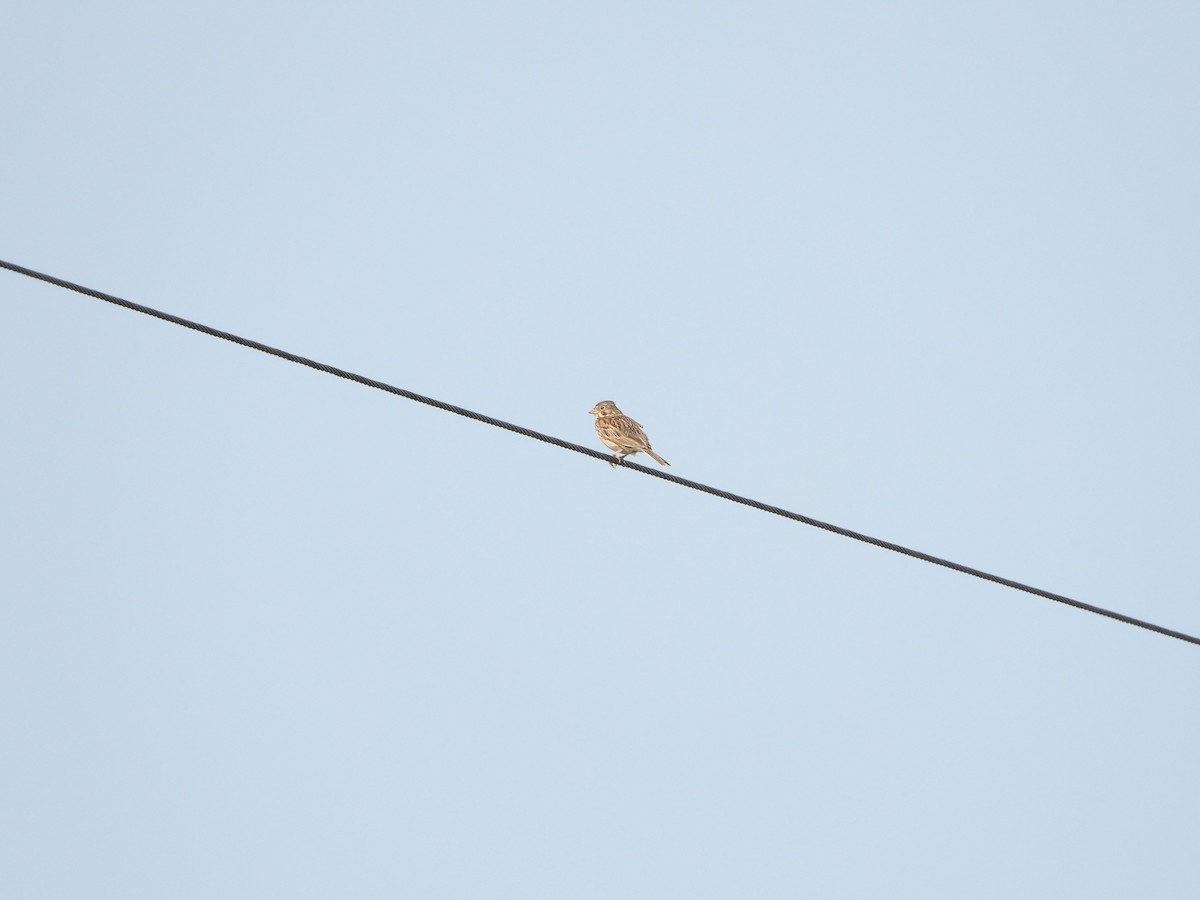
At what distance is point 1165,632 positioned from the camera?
8.95m

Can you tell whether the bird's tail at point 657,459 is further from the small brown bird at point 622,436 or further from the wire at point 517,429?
the wire at point 517,429

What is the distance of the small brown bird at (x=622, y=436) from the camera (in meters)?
17.4

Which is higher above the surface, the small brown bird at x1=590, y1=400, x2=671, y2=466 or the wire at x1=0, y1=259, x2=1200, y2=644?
the small brown bird at x1=590, y1=400, x2=671, y2=466

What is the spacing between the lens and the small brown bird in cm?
1739

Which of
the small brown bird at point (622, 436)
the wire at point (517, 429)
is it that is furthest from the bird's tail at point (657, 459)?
the wire at point (517, 429)

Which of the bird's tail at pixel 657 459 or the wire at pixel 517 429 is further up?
the bird's tail at pixel 657 459

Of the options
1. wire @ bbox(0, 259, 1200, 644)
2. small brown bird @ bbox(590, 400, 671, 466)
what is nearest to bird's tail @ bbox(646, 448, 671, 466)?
small brown bird @ bbox(590, 400, 671, 466)

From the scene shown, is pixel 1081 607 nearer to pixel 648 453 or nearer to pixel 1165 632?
pixel 1165 632

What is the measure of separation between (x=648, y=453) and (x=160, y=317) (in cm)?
902

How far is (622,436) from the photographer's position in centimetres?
1762

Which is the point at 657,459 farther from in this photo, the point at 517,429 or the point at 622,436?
the point at 517,429

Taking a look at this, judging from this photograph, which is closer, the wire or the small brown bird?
the wire

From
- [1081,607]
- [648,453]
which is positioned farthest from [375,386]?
[648,453]

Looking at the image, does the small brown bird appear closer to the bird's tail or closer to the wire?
the bird's tail
